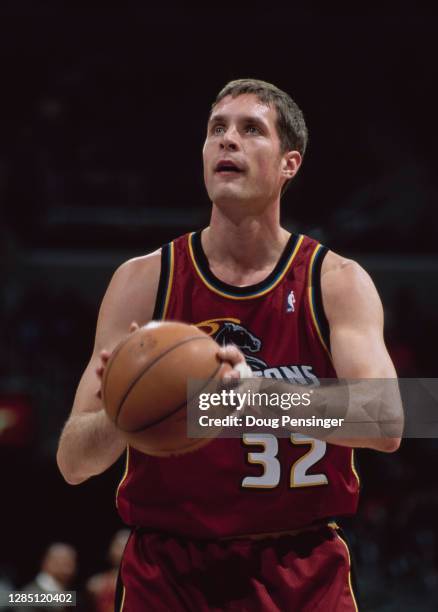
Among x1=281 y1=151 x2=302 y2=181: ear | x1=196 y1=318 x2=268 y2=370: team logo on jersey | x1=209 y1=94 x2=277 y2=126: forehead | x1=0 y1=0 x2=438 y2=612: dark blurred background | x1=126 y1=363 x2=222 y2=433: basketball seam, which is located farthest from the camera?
x1=0 y1=0 x2=438 y2=612: dark blurred background

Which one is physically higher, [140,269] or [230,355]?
[140,269]

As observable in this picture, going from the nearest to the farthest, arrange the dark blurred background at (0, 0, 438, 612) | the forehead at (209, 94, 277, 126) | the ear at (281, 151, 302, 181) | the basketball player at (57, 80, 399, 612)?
the basketball player at (57, 80, 399, 612)
the forehead at (209, 94, 277, 126)
the ear at (281, 151, 302, 181)
the dark blurred background at (0, 0, 438, 612)

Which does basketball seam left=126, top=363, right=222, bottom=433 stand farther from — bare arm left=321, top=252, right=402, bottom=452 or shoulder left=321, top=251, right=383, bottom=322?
shoulder left=321, top=251, right=383, bottom=322

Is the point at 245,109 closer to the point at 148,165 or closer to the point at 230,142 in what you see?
the point at 230,142

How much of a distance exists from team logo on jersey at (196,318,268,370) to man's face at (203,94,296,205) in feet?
1.40

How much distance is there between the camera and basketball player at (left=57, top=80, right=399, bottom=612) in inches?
125

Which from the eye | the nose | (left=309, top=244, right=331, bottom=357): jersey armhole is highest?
the eye

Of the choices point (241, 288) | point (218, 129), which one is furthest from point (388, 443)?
point (218, 129)

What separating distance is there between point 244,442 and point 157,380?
62cm

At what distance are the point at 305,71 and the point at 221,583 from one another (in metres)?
11.6

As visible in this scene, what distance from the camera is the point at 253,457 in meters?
3.22

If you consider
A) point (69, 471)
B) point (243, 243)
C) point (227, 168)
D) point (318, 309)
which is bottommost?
point (69, 471)

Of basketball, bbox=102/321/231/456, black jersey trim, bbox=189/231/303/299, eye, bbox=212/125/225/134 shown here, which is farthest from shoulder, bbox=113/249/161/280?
basketball, bbox=102/321/231/456

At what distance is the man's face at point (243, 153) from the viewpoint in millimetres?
3381
